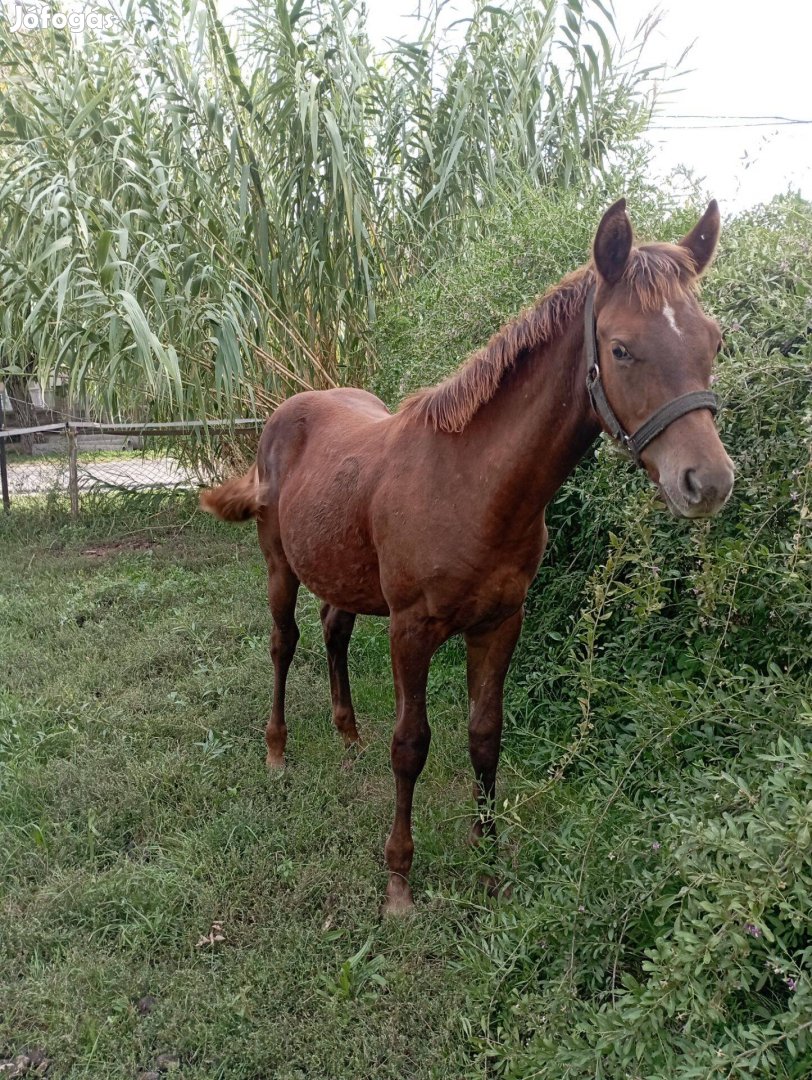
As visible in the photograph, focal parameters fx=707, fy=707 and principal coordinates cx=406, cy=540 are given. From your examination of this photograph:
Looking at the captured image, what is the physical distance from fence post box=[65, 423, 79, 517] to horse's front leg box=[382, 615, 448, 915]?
19.9 ft

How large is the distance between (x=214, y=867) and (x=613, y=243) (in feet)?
7.63

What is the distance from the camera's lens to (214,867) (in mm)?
2480

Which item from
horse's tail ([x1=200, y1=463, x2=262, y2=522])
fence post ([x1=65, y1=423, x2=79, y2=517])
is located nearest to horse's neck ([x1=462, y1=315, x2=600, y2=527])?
horse's tail ([x1=200, y1=463, x2=262, y2=522])

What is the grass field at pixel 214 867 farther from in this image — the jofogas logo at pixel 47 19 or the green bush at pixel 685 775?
the jofogas logo at pixel 47 19

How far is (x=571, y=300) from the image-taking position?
74.6 inches

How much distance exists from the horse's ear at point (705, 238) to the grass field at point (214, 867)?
189 cm

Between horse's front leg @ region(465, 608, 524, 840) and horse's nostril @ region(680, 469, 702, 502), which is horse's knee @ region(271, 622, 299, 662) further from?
horse's nostril @ region(680, 469, 702, 502)

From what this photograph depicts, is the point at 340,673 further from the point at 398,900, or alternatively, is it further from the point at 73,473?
the point at 73,473

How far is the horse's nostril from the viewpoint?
1480mm

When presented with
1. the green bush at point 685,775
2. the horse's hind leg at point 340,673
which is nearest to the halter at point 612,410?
the green bush at point 685,775

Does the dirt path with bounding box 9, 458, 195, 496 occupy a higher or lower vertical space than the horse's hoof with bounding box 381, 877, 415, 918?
higher

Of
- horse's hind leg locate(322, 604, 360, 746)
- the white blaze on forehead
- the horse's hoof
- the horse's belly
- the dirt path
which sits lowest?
the horse's hoof

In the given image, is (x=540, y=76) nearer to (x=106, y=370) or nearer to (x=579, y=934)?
(x=106, y=370)

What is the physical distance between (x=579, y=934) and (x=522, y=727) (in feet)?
4.35
